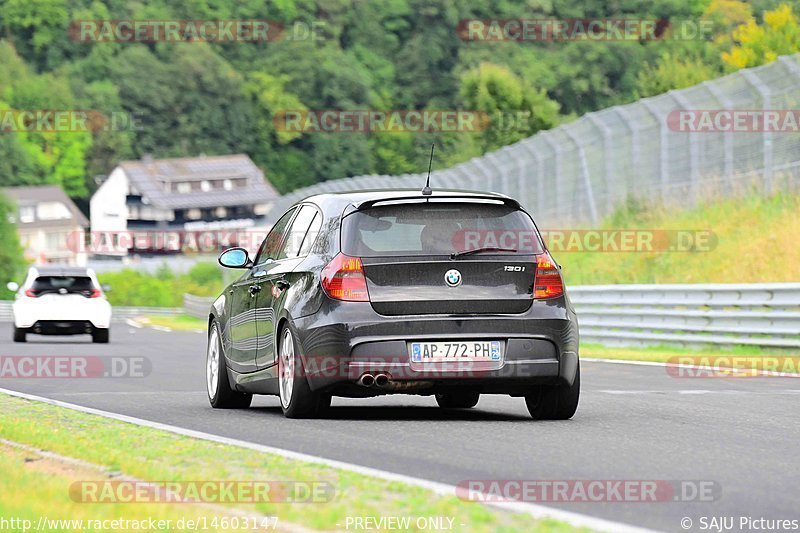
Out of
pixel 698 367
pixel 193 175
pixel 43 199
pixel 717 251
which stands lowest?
pixel 698 367

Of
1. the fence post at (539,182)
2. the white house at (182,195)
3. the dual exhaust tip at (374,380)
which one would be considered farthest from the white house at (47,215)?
the dual exhaust tip at (374,380)

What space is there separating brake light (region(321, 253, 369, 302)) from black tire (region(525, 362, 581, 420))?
58.3 inches

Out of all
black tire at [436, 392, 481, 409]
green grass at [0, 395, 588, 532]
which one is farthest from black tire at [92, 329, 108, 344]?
green grass at [0, 395, 588, 532]

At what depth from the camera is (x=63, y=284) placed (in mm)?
30719

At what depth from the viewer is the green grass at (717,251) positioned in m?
28.6

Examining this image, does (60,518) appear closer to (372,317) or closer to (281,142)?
(372,317)

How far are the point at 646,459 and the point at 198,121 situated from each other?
159m

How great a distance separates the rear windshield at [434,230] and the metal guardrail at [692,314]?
9613mm

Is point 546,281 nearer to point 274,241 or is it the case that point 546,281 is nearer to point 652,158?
point 274,241

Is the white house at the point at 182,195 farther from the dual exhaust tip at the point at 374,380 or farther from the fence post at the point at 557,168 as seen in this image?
the dual exhaust tip at the point at 374,380

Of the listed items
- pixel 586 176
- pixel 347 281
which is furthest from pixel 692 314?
pixel 347 281

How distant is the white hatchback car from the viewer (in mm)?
30031

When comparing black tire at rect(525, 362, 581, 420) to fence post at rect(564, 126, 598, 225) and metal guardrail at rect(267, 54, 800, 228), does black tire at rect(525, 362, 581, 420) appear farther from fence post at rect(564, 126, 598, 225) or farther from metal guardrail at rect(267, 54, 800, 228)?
fence post at rect(564, 126, 598, 225)

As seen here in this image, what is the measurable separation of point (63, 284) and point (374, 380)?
20.5 m
